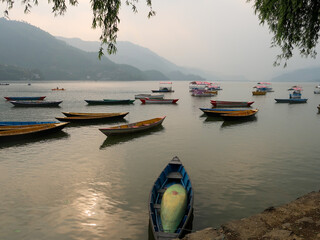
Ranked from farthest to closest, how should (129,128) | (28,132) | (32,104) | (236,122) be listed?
(32,104) < (236,122) < (129,128) < (28,132)

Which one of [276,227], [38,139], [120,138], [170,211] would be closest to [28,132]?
[38,139]

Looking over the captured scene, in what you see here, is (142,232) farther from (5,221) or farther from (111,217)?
(5,221)

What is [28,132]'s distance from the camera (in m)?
25.6

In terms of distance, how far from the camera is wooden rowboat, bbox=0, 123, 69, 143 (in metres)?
24.8

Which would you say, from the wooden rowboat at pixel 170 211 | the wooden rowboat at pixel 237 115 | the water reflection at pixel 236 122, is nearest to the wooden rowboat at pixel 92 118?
the water reflection at pixel 236 122

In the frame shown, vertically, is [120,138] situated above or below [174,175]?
below

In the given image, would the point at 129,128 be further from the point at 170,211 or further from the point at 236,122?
the point at 170,211

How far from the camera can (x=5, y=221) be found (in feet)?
36.9

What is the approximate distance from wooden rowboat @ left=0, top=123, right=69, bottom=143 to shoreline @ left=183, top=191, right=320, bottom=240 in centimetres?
2283

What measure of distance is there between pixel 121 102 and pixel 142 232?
54124 mm

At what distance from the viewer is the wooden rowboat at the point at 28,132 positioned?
24.8 metres

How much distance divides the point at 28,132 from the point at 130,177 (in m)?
15.0

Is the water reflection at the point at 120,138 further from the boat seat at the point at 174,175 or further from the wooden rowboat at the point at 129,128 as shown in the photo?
the boat seat at the point at 174,175

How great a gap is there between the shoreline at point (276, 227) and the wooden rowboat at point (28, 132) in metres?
22.8
